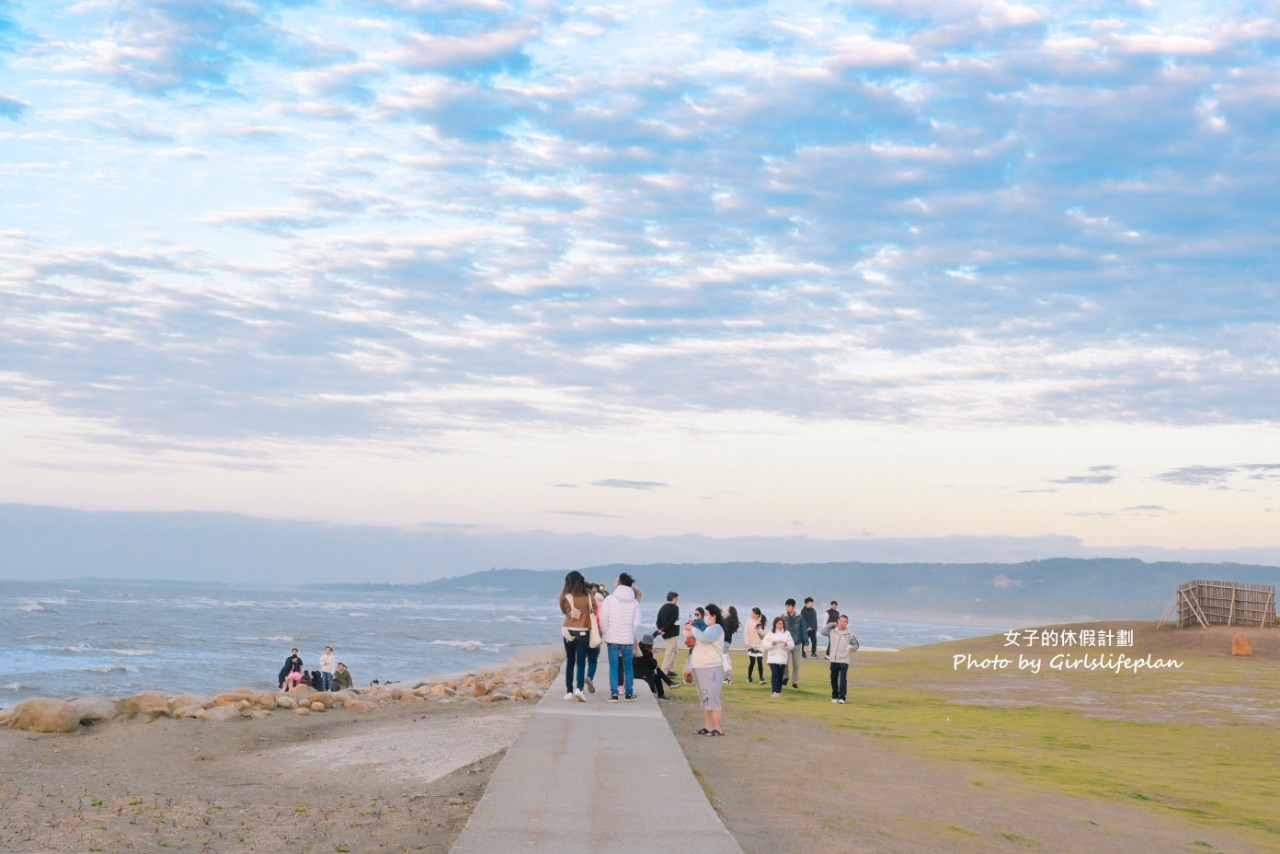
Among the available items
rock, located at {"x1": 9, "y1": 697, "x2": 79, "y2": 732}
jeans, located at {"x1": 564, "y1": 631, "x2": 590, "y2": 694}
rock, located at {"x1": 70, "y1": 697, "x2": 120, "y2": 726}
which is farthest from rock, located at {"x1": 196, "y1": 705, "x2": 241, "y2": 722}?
jeans, located at {"x1": 564, "y1": 631, "x2": 590, "y2": 694}

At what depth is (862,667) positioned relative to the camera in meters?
37.2

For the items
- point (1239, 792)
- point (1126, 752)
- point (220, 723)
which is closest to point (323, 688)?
point (220, 723)

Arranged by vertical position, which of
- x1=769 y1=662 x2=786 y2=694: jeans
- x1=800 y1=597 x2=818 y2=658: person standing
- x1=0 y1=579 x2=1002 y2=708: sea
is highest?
x1=800 y1=597 x2=818 y2=658: person standing

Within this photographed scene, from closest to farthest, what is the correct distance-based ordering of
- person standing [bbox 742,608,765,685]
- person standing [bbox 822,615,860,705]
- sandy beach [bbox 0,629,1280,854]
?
sandy beach [bbox 0,629,1280,854], person standing [bbox 822,615,860,705], person standing [bbox 742,608,765,685]

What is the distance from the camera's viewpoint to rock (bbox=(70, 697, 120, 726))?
2247cm

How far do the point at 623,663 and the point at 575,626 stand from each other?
43.3 inches

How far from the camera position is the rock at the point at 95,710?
22469 mm

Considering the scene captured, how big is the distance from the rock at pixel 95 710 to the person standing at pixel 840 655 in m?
14.1

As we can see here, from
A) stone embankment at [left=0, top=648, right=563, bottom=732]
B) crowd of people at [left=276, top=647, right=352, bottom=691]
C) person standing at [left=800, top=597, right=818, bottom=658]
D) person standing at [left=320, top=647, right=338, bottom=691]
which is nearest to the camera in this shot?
stone embankment at [left=0, top=648, right=563, bottom=732]

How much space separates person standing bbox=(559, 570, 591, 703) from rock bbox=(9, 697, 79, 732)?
10.4m

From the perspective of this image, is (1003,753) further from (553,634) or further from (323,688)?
(553,634)

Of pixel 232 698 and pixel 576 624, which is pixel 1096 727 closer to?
pixel 576 624

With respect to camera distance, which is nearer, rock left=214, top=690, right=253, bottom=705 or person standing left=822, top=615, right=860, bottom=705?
person standing left=822, top=615, right=860, bottom=705

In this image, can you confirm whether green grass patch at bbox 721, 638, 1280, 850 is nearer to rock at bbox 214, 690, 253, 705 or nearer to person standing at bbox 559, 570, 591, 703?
person standing at bbox 559, 570, 591, 703
